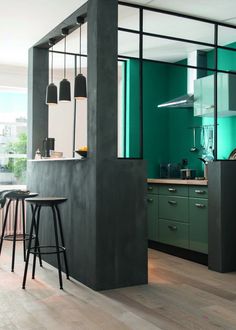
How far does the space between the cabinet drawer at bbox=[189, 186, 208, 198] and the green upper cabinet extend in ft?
3.33

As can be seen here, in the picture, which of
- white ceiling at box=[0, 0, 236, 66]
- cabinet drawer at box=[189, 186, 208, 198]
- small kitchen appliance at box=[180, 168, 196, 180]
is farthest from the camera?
small kitchen appliance at box=[180, 168, 196, 180]

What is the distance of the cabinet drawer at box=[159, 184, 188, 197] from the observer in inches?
199

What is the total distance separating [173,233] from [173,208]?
0.29m

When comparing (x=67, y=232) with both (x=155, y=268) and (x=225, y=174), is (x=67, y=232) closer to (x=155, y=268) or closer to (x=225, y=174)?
(x=155, y=268)

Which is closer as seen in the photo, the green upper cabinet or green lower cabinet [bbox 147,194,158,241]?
the green upper cabinet

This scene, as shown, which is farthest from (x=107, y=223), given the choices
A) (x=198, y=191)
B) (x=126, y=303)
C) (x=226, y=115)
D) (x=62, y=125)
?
(x=62, y=125)

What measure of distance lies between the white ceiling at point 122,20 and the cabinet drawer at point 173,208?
6.25 ft

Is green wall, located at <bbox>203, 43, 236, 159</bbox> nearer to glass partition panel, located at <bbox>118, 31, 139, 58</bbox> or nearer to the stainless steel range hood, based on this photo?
the stainless steel range hood

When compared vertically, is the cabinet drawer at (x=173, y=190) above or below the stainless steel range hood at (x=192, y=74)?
below

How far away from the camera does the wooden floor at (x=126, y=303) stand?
9.54ft

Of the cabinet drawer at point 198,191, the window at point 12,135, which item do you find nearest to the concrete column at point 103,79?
the cabinet drawer at point 198,191

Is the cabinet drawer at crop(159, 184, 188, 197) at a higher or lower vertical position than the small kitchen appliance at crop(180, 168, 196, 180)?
lower

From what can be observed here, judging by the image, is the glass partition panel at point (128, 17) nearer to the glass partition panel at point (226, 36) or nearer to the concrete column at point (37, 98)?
the glass partition panel at point (226, 36)

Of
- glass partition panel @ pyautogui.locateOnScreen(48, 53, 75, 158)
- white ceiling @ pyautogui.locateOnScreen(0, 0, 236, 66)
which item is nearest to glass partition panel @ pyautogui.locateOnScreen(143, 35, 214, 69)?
white ceiling @ pyautogui.locateOnScreen(0, 0, 236, 66)
